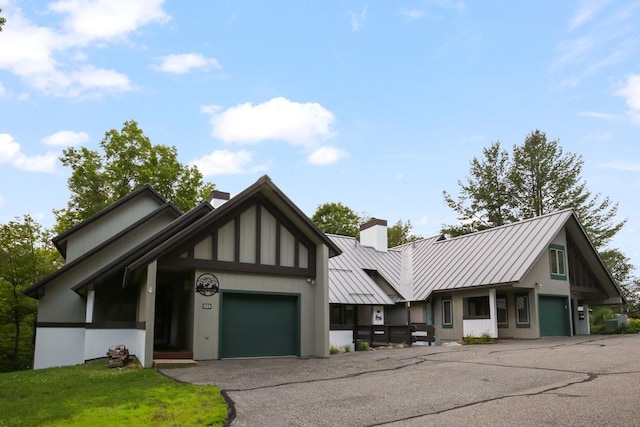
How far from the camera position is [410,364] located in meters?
13.4

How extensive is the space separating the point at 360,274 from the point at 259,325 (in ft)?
38.2

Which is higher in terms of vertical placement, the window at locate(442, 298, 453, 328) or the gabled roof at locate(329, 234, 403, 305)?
the gabled roof at locate(329, 234, 403, 305)

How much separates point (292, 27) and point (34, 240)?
74.6 feet

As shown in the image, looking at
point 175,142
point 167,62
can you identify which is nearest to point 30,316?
point 175,142

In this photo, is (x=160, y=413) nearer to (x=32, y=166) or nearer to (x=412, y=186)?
(x=412, y=186)

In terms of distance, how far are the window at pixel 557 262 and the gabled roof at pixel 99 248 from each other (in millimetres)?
17650

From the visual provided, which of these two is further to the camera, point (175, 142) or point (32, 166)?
point (175, 142)

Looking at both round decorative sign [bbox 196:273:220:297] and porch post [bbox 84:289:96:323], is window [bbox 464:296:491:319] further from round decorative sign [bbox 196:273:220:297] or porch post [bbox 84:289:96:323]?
porch post [bbox 84:289:96:323]

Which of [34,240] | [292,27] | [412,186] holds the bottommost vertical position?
[34,240]

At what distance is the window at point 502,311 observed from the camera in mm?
25198

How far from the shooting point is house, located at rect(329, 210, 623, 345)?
77.6 feet

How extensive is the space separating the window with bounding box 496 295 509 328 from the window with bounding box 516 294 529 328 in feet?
2.30

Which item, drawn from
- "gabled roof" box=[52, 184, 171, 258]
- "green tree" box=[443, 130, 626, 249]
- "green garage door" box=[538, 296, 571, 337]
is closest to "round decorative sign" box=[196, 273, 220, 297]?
"gabled roof" box=[52, 184, 171, 258]

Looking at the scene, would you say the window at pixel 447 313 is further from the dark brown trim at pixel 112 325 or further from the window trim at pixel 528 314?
the dark brown trim at pixel 112 325
